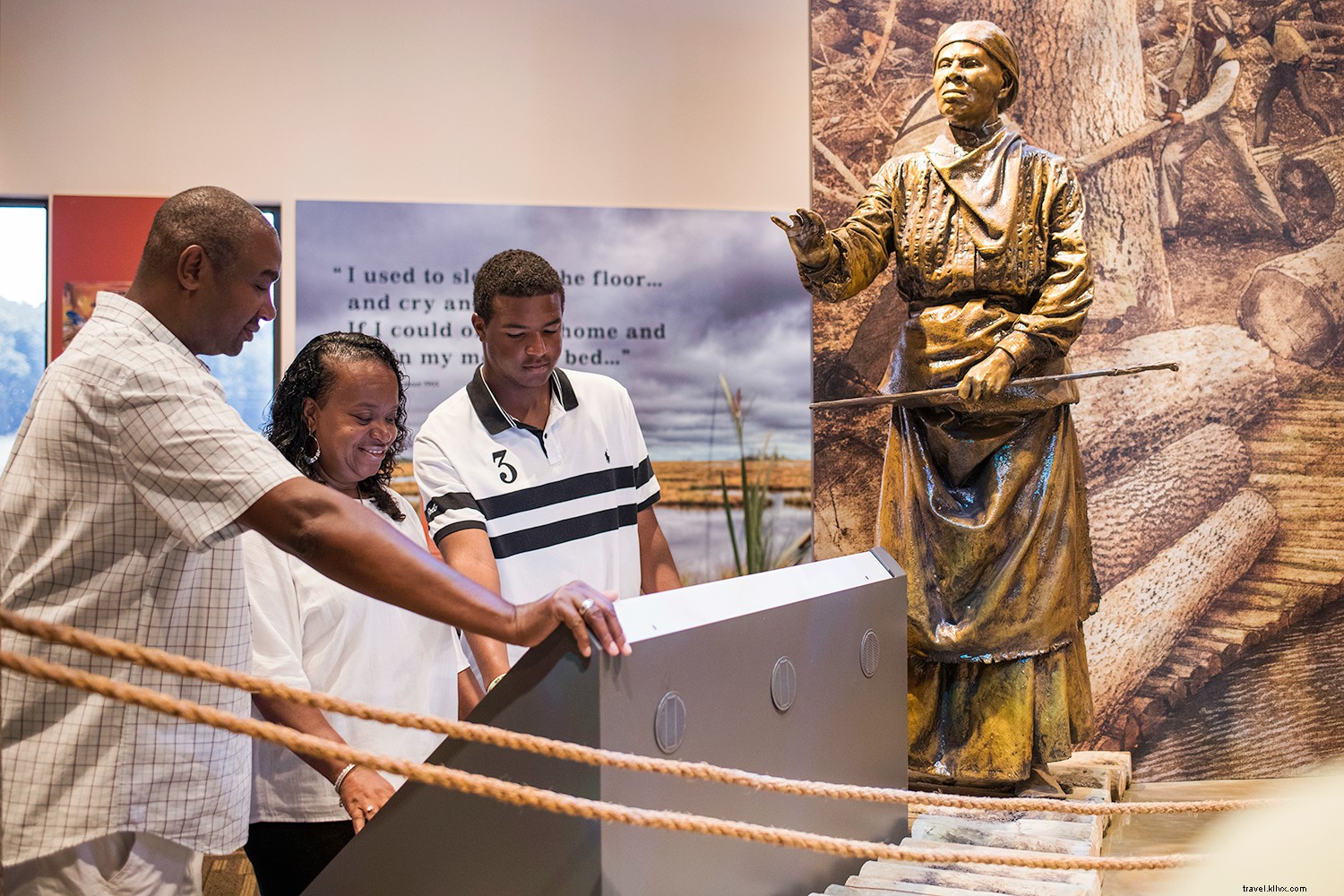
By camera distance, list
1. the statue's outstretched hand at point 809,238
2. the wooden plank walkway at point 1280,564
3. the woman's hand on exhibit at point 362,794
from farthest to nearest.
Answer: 1. the wooden plank walkway at point 1280,564
2. the statue's outstretched hand at point 809,238
3. the woman's hand on exhibit at point 362,794

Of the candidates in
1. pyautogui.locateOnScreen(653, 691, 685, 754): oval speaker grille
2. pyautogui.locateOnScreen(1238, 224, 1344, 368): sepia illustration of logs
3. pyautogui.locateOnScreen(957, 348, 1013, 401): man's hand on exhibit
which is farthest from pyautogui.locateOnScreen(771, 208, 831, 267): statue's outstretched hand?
pyautogui.locateOnScreen(1238, 224, 1344, 368): sepia illustration of logs

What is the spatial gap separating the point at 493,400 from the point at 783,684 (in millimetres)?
1082

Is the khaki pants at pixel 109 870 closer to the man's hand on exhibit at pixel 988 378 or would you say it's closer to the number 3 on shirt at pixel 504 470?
the number 3 on shirt at pixel 504 470

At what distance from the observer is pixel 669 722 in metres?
1.87

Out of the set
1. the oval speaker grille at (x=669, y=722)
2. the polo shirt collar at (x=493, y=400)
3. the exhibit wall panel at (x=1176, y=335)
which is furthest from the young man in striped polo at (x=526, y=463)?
the exhibit wall panel at (x=1176, y=335)

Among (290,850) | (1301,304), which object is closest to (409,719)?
(290,850)

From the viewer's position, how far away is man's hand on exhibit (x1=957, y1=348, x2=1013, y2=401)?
10.4ft

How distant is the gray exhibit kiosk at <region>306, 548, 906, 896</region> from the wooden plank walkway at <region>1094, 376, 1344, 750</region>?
2.53 m

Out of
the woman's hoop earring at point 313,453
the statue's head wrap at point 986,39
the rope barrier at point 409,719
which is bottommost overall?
the rope barrier at point 409,719

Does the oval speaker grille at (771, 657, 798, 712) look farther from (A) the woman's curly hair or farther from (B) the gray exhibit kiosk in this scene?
(A) the woman's curly hair

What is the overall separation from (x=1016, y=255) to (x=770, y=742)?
70.9 inches

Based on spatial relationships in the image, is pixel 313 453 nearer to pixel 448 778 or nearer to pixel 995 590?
pixel 448 778

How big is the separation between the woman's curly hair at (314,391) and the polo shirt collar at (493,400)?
339mm

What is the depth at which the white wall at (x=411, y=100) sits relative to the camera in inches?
173
